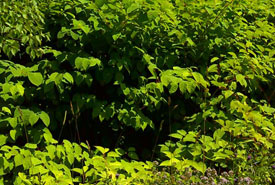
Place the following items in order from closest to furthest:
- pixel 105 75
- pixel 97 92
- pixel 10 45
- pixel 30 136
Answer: pixel 10 45, pixel 30 136, pixel 105 75, pixel 97 92

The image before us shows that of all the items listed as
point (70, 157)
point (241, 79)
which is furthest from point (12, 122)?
point (241, 79)

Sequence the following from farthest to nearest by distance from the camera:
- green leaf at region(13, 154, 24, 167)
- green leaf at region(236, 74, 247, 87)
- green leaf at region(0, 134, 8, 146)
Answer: green leaf at region(236, 74, 247, 87) → green leaf at region(0, 134, 8, 146) → green leaf at region(13, 154, 24, 167)

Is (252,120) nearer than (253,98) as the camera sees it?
Yes

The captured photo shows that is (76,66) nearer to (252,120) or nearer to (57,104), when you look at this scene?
(57,104)

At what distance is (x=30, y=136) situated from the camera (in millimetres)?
3211

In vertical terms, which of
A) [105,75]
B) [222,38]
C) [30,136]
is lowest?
[30,136]

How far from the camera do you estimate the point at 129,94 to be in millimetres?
3432

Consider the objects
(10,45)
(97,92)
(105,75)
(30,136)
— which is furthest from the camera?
(97,92)

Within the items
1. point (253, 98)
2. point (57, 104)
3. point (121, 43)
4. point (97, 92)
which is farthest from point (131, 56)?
point (253, 98)

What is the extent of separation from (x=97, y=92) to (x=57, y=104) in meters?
0.35

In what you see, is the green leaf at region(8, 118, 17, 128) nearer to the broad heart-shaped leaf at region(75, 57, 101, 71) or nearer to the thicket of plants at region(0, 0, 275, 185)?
the thicket of plants at region(0, 0, 275, 185)

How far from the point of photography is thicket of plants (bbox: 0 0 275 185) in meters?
3.02

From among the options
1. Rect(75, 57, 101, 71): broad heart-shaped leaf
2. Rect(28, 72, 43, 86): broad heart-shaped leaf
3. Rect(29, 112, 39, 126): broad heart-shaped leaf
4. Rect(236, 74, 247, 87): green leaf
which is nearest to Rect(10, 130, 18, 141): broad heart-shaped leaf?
Rect(29, 112, 39, 126): broad heart-shaped leaf

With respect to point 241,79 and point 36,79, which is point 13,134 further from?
point 241,79
